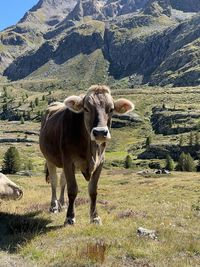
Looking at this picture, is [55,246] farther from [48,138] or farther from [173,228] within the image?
[48,138]

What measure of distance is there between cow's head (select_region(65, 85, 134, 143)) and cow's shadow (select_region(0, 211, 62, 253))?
334 cm

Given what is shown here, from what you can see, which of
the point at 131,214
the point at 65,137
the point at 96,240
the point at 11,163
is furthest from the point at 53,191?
the point at 11,163

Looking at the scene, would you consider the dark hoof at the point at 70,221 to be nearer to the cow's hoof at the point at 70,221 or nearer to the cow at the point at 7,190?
the cow's hoof at the point at 70,221

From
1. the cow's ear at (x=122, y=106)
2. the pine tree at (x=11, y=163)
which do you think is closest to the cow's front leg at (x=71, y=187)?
the cow's ear at (x=122, y=106)

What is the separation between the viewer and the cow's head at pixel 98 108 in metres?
11.9

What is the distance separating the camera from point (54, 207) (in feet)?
56.1

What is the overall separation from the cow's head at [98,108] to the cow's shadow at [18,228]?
10.9ft

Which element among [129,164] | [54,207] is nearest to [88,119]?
[54,207]

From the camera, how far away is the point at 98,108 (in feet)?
41.3

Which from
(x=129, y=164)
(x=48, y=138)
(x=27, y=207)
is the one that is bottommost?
(x=129, y=164)

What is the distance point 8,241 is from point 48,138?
472 cm

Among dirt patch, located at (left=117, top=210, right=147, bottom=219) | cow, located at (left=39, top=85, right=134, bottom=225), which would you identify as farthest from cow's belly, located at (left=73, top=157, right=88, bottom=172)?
dirt patch, located at (left=117, top=210, right=147, bottom=219)

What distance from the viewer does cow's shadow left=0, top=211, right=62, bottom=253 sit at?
11930 millimetres

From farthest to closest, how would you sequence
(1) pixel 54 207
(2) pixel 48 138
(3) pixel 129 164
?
1. (3) pixel 129 164
2. (1) pixel 54 207
3. (2) pixel 48 138
